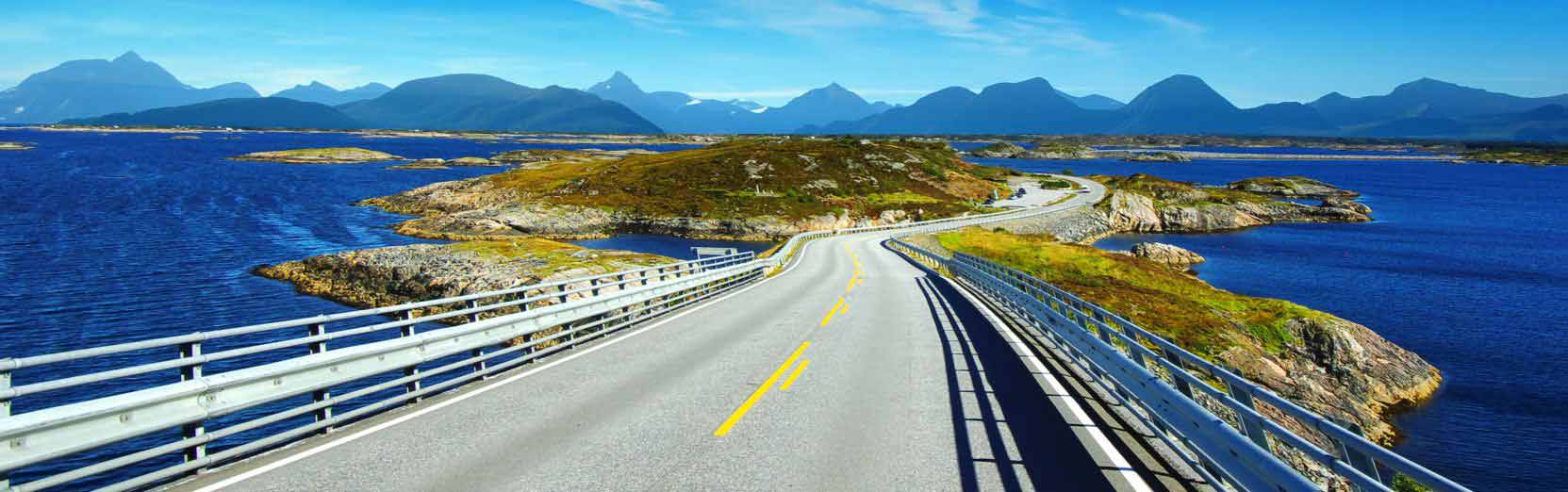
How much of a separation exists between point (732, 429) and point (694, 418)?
73cm

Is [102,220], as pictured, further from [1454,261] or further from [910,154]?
[1454,261]

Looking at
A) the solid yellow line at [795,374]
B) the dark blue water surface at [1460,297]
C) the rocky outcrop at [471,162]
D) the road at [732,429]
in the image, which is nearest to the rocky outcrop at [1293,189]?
the dark blue water surface at [1460,297]

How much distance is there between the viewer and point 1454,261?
190ft

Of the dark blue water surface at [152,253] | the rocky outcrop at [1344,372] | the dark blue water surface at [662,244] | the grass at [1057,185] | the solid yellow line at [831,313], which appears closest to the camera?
the solid yellow line at [831,313]

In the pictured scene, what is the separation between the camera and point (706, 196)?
79.6m

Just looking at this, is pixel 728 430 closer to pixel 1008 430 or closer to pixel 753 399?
pixel 753 399

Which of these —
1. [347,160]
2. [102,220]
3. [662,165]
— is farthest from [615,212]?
[347,160]

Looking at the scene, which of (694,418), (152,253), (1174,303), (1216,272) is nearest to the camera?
(694,418)

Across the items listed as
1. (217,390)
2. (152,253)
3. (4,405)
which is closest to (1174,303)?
(217,390)

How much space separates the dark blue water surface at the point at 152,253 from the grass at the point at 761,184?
20.2 metres

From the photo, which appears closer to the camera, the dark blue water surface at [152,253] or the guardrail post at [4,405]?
the guardrail post at [4,405]

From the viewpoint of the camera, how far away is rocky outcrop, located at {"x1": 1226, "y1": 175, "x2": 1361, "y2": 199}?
4222 inches

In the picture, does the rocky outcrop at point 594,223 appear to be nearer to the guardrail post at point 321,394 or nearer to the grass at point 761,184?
the grass at point 761,184

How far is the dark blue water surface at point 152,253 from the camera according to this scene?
26.7 m
